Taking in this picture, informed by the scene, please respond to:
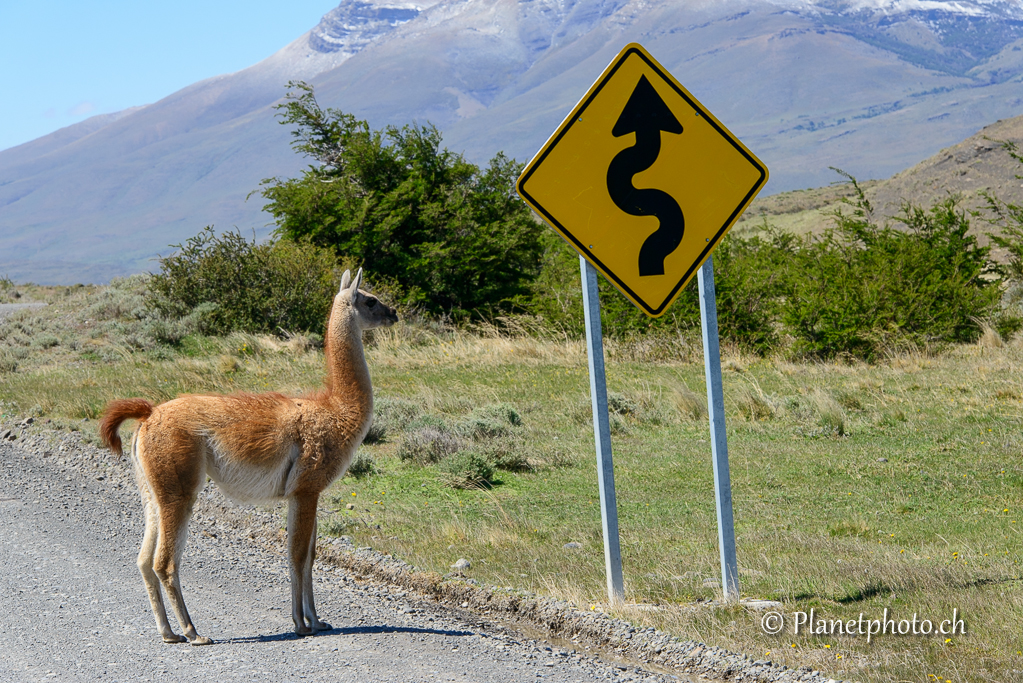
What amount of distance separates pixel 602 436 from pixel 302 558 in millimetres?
1906

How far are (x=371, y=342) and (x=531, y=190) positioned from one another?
15394 mm

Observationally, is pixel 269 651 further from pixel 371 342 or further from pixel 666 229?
pixel 371 342

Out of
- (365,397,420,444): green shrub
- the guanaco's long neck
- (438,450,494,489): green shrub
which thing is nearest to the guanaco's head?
the guanaco's long neck

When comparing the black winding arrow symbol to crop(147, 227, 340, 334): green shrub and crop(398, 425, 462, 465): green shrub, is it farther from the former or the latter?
crop(147, 227, 340, 334): green shrub

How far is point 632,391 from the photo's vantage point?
1369 cm

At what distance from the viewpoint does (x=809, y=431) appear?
11164 millimetres

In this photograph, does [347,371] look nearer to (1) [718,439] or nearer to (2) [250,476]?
(2) [250,476]

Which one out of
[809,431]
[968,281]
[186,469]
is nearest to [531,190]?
[186,469]

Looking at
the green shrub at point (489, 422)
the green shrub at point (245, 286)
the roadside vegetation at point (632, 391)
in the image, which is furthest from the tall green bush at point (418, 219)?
the green shrub at point (489, 422)

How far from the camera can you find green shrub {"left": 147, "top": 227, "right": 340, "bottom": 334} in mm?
21547

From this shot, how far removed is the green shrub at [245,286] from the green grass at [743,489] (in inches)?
166

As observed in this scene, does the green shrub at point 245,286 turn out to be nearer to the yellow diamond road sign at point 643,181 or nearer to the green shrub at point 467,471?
the green shrub at point 467,471

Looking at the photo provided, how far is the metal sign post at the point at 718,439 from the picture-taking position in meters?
5.32

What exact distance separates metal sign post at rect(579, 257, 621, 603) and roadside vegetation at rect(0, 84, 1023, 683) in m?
0.23
